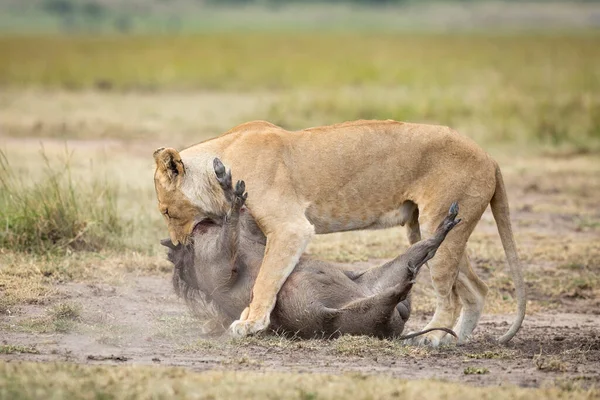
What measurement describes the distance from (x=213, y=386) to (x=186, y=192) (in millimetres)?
1968

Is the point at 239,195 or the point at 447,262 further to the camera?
the point at 447,262

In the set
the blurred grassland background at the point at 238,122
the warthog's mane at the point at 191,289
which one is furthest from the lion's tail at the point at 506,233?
the warthog's mane at the point at 191,289

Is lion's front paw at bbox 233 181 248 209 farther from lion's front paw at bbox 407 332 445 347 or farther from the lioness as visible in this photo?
lion's front paw at bbox 407 332 445 347

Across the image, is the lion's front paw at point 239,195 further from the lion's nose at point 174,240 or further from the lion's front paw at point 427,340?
the lion's front paw at point 427,340

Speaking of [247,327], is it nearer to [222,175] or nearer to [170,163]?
[222,175]

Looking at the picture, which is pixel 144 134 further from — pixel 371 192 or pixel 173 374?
pixel 173 374

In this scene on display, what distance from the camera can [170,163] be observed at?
684 centimetres

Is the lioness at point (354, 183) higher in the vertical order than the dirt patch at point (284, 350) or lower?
higher

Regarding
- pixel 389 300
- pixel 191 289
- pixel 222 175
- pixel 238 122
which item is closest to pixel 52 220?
pixel 191 289

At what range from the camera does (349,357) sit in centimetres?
Result: 604

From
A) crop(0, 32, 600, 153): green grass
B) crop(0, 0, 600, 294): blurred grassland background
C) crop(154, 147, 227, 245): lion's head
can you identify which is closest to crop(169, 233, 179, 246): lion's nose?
crop(154, 147, 227, 245): lion's head

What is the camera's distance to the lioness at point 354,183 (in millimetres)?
6754

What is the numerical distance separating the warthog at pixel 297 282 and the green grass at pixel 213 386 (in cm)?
98

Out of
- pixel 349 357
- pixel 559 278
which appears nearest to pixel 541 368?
pixel 349 357
